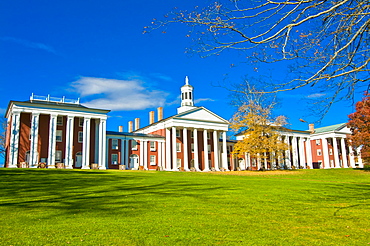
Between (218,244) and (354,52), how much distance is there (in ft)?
18.0

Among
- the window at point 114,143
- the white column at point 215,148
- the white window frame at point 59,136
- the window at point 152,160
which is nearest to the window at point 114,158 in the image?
the window at point 114,143

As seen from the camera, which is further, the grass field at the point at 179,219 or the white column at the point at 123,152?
the white column at the point at 123,152

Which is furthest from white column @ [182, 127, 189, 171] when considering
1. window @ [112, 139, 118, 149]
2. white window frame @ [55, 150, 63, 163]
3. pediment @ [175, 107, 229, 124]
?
white window frame @ [55, 150, 63, 163]

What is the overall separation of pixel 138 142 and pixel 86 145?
34.9ft

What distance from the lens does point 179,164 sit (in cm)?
5566

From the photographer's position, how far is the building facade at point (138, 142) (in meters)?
43.5

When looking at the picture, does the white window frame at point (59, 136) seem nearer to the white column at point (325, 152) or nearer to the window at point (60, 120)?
the window at point (60, 120)

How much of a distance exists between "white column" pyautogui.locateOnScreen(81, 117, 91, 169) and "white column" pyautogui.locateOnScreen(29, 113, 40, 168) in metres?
6.18

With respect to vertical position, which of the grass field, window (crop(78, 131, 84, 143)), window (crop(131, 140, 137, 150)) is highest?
window (crop(78, 131, 84, 143))

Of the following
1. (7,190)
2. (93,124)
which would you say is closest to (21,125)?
(93,124)

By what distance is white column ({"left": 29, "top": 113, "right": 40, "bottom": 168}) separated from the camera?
4177cm

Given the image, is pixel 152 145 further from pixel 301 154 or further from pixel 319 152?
pixel 319 152

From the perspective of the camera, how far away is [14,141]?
41656mm

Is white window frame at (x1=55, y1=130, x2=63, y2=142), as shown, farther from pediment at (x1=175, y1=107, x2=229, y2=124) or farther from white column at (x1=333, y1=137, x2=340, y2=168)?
white column at (x1=333, y1=137, x2=340, y2=168)
